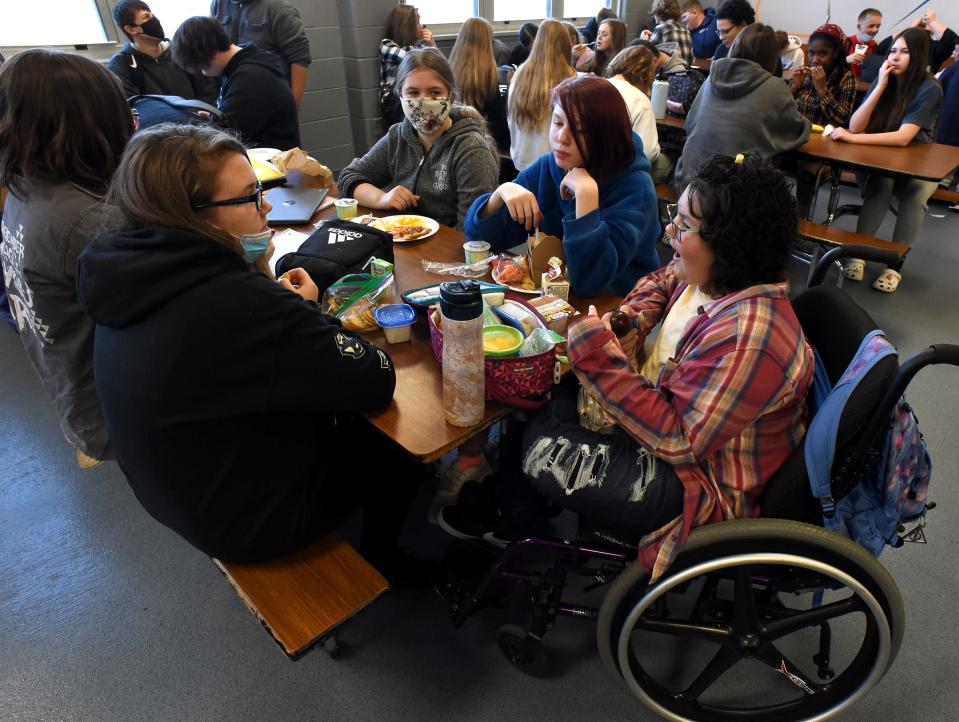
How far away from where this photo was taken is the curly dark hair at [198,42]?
2.83m

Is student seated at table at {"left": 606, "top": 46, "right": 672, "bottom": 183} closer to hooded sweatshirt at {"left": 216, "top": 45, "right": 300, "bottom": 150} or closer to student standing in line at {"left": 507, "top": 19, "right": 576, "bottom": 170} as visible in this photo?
student standing in line at {"left": 507, "top": 19, "right": 576, "bottom": 170}

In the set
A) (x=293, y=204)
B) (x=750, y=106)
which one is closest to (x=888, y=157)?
(x=750, y=106)

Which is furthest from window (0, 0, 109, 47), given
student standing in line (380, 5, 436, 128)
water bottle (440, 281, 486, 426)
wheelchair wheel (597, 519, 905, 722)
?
wheelchair wheel (597, 519, 905, 722)

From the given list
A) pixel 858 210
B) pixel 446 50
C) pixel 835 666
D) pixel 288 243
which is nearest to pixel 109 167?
pixel 288 243

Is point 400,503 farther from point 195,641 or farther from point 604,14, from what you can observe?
point 604,14

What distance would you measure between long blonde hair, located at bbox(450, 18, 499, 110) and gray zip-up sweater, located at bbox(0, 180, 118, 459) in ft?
9.06

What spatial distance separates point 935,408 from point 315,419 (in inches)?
98.6

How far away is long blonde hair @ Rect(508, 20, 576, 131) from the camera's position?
10.6 ft

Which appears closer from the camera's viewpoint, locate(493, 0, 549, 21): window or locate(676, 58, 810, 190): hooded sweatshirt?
locate(676, 58, 810, 190): hooded sweatshirt

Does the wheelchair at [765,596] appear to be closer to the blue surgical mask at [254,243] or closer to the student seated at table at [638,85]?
Result: the blue surgical mask at [254,243]

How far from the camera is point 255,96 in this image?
299cm

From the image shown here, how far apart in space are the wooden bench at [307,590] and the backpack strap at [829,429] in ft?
2.70

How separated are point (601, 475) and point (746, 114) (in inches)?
108

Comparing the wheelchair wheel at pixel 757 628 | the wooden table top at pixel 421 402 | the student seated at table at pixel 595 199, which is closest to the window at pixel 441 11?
the student seated at table at pixel 595 199
